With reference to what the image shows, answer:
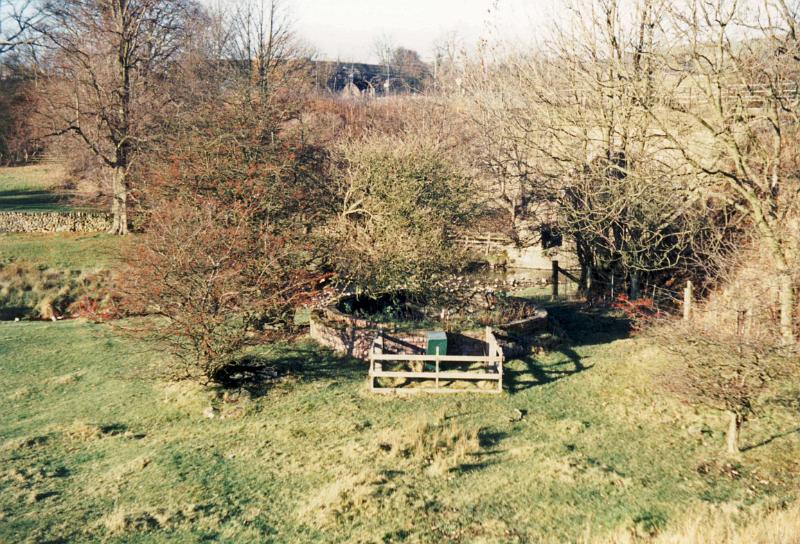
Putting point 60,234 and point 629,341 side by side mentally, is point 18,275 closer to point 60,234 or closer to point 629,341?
point 60,234

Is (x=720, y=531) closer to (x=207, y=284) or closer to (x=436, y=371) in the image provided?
(x=436, y=371)

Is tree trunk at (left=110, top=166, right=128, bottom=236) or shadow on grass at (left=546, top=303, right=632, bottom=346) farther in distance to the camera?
tree trunk at (left=110, top=166, right=128, bottom=236)

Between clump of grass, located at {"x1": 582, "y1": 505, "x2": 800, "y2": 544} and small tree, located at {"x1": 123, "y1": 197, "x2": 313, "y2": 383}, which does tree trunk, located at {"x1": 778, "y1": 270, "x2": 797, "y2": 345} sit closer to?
clump of grass, located at {"x1": 582, "y1": 505, "x2": 800, "y2": 544}

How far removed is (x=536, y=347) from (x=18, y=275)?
22096 mm

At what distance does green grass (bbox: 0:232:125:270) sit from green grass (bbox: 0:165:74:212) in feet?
19.9

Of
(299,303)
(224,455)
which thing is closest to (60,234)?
(299,303)

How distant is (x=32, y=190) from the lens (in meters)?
46.0

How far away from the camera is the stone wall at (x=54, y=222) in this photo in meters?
33.8

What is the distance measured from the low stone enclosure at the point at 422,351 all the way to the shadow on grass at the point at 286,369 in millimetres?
451

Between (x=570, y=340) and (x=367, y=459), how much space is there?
8.36m

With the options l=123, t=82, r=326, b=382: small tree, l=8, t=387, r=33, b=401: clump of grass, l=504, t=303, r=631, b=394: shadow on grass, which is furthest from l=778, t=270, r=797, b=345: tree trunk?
l=8, t=387, r=33, b=401: clump of grass

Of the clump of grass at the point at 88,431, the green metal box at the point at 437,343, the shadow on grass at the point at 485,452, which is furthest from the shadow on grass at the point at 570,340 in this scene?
the clump of grass at the point at 88,431

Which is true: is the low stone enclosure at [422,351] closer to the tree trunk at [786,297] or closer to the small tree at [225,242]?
the small tree at [225,242]

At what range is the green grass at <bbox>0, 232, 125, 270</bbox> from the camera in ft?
91.6
